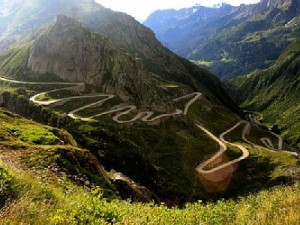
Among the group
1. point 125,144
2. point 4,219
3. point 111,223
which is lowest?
point 125,144

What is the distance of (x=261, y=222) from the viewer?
1442cm

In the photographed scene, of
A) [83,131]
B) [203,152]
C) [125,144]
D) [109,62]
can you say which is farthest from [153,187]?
[109,62]

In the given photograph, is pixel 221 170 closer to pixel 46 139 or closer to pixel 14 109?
pixel 14 109

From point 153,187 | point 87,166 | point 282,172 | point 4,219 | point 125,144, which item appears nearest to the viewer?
point 4,219

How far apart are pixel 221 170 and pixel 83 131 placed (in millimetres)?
47572

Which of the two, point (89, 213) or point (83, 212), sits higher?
point (83, 212)

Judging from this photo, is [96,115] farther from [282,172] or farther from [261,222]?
[261,222]

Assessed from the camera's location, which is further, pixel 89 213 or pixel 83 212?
pixel 89 213

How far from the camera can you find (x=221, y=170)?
459ft

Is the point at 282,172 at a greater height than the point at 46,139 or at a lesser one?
lesser

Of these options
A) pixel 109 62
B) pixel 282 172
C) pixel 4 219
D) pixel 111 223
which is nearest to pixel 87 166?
pixel 111 223

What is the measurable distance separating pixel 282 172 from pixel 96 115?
68.6m

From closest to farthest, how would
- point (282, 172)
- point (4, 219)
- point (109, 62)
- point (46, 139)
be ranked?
1. point (4, 219)
2. point (46, 139)
3. point (282, 172)
4. point (109, 62)

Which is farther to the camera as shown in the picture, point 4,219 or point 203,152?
point 203,152
